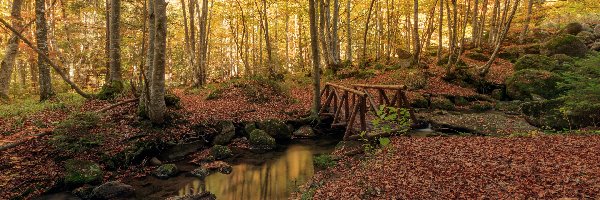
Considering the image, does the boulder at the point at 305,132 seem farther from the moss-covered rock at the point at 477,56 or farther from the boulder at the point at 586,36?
the boulder at the point at 586,36

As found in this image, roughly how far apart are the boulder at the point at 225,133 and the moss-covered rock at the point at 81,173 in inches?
182

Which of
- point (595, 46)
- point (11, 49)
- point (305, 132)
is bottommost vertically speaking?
point (305, 132)

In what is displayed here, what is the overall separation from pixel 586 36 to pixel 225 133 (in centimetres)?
2988

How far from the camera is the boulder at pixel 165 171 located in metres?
10.1

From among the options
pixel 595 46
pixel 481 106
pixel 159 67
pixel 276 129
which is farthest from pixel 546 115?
pixel 595 46

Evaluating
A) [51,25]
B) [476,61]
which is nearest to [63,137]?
[51,25]

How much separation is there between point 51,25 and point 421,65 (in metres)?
26.6

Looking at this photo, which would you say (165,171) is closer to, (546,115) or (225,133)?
(225,133)

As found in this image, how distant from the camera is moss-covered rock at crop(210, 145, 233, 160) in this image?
474 inches

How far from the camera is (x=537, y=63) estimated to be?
20.5 meters

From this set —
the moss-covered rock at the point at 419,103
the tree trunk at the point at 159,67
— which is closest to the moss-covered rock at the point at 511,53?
the moss-covered rock at the point at 419,103

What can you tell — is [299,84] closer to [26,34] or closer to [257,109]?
[257,109]

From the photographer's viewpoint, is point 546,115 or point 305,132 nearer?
point 546,115

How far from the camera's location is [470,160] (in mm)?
7055
